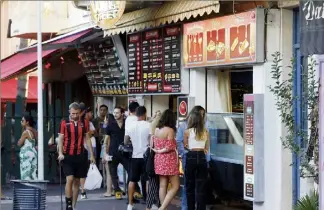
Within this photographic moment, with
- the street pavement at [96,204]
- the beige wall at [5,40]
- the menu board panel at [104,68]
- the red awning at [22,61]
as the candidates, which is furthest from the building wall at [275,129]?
the beige wall at [5,40]

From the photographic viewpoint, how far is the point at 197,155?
11391mm

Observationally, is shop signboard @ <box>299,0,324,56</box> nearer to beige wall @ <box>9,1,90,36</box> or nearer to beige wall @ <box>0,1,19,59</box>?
beige wall @ <box>9,1,90,36</box>

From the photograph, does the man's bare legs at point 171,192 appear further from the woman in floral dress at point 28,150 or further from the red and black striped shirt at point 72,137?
the woman in floral dress at point 28,150

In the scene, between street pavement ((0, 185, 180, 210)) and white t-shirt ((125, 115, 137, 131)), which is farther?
street pavement ((0, 185, 180, 210))

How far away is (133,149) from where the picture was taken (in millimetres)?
12445

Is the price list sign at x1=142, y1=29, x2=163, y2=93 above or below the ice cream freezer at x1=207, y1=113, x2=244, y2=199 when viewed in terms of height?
above

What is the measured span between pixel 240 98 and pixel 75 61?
9.24 m

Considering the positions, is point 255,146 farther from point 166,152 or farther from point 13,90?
point 13,90

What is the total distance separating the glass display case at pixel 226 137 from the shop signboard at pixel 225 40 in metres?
0.93

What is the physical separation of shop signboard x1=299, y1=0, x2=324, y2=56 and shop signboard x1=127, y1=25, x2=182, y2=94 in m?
4.68

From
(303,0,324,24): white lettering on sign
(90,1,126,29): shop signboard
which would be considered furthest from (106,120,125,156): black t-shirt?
(303,0,324,24): white lettering on sign

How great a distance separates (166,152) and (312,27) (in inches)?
142

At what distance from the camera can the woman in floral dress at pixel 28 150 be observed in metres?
14.9

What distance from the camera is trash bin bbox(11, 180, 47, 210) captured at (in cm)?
1017
